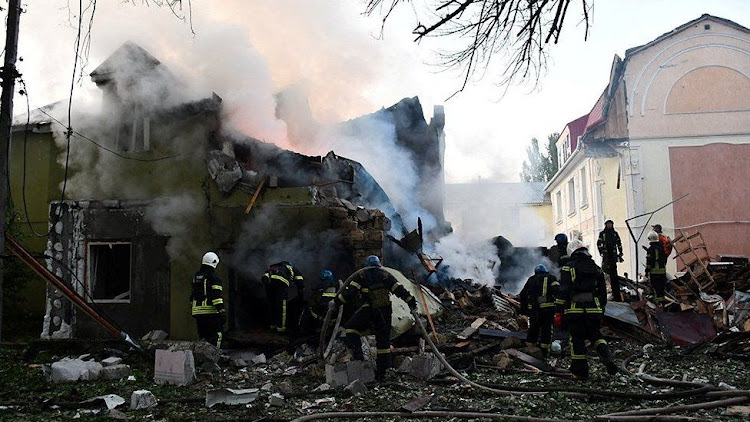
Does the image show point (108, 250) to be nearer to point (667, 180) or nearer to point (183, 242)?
point (183, 242)

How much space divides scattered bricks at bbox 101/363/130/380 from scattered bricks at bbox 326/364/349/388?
303cm

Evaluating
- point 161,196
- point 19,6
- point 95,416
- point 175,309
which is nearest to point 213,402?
point 95,416

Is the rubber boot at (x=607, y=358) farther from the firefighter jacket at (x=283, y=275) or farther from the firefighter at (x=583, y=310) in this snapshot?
the firefighter jacket at (x=283, y=275)

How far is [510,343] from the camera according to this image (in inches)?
362

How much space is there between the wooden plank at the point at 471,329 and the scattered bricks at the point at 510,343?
74 cm

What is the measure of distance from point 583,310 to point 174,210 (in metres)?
8.16

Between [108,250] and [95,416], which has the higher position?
[108,250]

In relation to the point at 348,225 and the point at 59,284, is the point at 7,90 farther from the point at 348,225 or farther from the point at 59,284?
the point at 348,225

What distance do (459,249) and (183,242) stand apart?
778cm

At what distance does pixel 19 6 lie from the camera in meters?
6.88

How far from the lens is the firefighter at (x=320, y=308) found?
31.7ft

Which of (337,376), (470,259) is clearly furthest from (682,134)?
(337,376)

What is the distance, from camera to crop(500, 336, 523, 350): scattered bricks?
30.1ft

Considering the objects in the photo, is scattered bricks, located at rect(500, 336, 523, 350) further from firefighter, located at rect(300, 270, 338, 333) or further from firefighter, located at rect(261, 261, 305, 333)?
firefighter, located at rect(261, 261, 305, 333)
